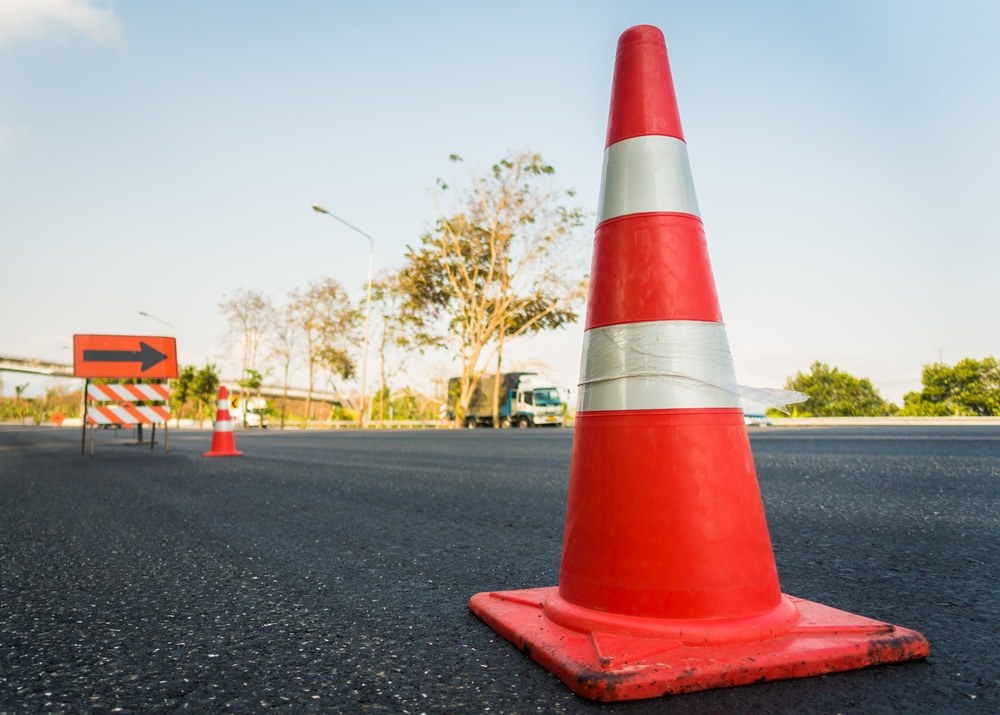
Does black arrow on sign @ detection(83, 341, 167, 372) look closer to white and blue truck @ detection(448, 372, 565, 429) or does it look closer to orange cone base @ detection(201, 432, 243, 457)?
orange cone base @ detection(201, 432, 243, 457)

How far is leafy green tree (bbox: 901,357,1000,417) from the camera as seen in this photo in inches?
1524

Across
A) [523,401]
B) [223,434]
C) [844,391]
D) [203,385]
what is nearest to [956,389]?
[844,391]

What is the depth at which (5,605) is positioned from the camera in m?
2.26

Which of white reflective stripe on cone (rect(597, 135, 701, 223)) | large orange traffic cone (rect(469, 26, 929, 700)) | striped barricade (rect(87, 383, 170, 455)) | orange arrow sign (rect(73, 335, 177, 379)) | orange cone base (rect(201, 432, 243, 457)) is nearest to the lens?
large orange traffic cone (rect(469, 26, 929, 700))

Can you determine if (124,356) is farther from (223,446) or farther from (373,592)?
(373,592)

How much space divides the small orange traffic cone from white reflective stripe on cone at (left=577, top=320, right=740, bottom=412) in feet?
30.5

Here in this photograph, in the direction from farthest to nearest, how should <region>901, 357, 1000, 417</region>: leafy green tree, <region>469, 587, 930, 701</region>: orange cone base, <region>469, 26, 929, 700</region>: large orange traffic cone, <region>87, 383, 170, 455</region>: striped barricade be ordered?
<region>901, 357, 1000, 417</region>: leafy green tree, <region>87, 383, 170, 455</region>: striped barricade, <region>469, 26, 929, 700</region>: large orange traffic cone, <region>469, 587, 930, 701</region>: orange cone base

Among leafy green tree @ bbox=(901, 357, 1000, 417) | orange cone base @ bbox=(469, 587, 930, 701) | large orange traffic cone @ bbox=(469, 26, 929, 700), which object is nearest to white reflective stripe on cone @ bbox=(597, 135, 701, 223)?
large orange traffic cone @ bbox=(469, 26, 929, 700)

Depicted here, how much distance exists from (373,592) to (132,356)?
33.9 ft

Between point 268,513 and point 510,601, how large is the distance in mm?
2711

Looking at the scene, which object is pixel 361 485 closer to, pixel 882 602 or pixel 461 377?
pixel 882 602

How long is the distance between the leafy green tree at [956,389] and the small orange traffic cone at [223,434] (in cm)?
3808

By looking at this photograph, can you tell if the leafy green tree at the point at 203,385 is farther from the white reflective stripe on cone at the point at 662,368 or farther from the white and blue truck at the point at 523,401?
the white reflective stripe on cone at the point at 662,368

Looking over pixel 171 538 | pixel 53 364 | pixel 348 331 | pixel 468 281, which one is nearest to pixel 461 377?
pixel 468 281
